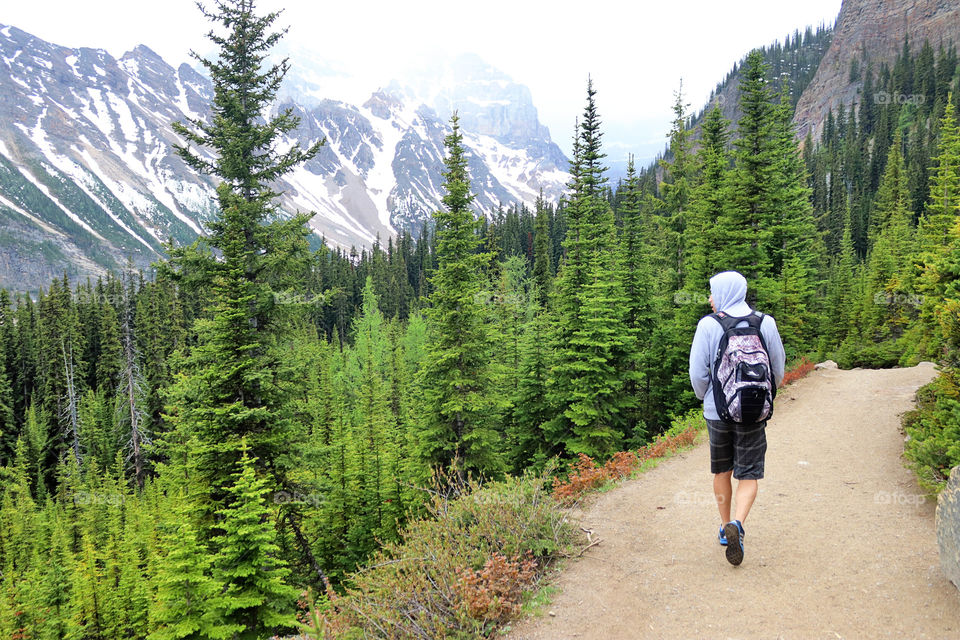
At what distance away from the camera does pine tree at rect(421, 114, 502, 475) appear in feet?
55.5

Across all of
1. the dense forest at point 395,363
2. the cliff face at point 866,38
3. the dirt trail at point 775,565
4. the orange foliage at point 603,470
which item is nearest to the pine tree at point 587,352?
the dense forest at point 395,363

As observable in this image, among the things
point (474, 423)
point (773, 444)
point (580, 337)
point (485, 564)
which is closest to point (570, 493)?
point (485, 564)

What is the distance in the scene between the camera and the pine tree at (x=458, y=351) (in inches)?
666

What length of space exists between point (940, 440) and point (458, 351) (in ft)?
40.6

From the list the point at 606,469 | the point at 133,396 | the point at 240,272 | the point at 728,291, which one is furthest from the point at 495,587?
the point at 133,396

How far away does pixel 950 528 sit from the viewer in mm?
4180

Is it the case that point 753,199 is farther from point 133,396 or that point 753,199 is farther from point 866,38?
point 866,38

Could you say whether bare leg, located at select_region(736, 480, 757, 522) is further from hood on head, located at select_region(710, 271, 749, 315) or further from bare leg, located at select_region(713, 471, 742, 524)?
hood on head, located at select_region(710, 271, 749, 315)

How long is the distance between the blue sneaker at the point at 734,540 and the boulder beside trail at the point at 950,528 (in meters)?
1.56

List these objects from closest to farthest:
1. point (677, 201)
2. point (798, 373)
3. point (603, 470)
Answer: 1. point (603, 470)
2. point (798, 373)
3. point (677, 201)

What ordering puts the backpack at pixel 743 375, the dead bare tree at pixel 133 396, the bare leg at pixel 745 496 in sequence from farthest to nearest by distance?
1. the dead bare tree at pixel 133 396
2. the bare leg at pixel 745 496
3. the backpack at pixel 743 375

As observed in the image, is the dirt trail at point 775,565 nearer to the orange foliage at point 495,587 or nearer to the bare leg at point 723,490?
the orange foliage at point 495,587

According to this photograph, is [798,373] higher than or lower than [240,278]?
lower

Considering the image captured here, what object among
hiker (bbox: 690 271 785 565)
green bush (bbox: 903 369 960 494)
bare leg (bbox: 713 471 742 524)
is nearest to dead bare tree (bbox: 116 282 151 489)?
bare leg (bbox: 713 471 742 524)
